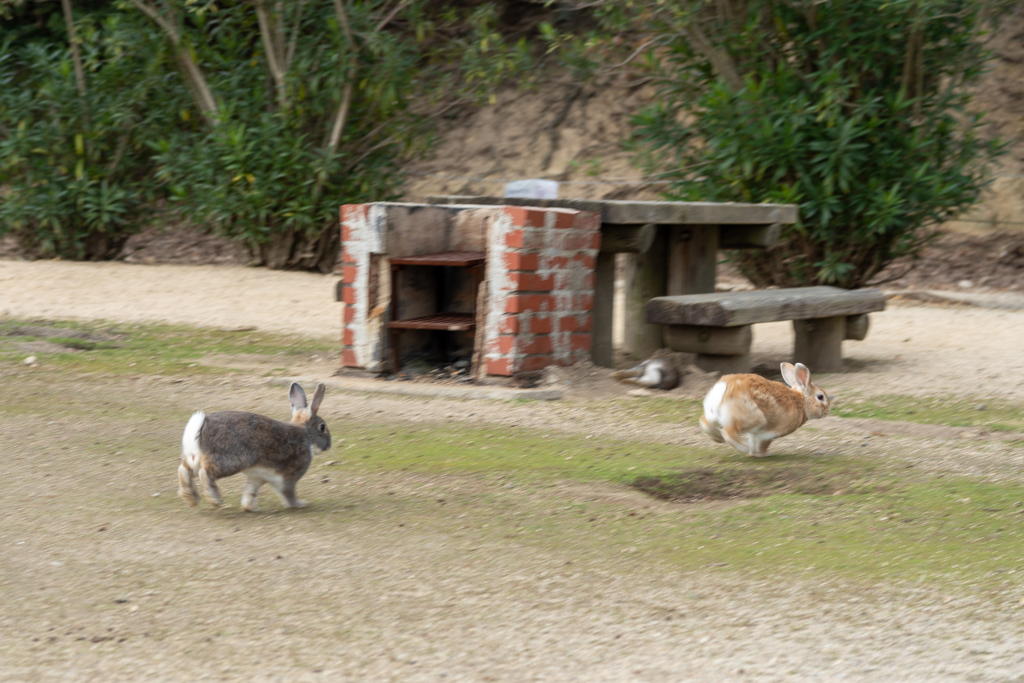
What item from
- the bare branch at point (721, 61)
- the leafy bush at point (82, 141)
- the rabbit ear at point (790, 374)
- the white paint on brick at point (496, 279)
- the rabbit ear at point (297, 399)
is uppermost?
the bare branch at point (721, 61)

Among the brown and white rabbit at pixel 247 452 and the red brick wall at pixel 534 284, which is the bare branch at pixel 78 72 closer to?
the red brick wall at pixel 534 284

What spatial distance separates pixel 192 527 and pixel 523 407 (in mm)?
2709

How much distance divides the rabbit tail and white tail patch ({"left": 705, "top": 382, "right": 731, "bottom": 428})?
Result: 208 cm

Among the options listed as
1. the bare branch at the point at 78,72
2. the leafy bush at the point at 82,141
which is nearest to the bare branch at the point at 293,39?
the leafy bush at the point at 82,141

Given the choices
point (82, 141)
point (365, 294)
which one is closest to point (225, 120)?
point (82, 141)

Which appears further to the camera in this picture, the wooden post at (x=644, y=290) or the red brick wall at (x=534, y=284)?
the wooden post at (x=644, y=290)

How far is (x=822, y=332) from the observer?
7.79 metres

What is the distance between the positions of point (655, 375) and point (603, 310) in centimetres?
95

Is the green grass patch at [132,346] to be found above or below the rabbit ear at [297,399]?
below

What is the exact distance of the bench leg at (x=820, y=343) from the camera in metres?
7.79

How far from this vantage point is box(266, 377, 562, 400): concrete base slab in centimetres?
637

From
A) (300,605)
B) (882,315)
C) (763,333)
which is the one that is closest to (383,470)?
(300,605)

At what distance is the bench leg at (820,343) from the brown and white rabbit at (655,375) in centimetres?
144

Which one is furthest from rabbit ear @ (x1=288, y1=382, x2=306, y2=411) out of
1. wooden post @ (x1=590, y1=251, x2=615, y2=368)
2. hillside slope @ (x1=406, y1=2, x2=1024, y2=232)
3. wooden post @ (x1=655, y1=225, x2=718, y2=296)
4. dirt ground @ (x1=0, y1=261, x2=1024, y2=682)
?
hillside slope @ (x1=406, y1=2, x2=1024, y2=232)
